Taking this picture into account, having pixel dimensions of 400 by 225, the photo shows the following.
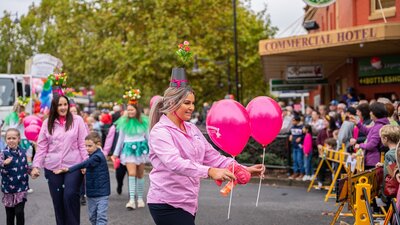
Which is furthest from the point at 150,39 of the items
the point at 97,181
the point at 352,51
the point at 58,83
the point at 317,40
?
the point at 97,181

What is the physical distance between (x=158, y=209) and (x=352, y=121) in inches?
260

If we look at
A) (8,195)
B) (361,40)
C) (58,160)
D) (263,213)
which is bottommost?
(263,213)

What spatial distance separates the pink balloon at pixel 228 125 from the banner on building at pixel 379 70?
12794 mm

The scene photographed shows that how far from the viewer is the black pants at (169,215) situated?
447 centimetres

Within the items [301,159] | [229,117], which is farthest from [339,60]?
[229,117]

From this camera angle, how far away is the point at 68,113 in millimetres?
7156

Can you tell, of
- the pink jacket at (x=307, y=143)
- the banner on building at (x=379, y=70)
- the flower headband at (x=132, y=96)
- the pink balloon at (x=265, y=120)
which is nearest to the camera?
the pink balloon at (x=265, y=120)

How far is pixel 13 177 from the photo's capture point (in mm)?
7242

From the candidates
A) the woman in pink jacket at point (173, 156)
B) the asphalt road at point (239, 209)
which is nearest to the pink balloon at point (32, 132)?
the asphalt road at point (239, 209)

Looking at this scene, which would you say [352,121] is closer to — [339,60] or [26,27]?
[339,60]

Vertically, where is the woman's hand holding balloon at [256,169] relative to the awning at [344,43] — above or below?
below

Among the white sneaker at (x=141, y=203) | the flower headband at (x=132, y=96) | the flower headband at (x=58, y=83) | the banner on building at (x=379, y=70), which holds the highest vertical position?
the banner on building at (x=379, y=70)

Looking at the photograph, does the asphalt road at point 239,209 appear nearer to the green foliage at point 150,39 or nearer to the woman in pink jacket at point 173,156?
the woman in pink jacket at point 173,156

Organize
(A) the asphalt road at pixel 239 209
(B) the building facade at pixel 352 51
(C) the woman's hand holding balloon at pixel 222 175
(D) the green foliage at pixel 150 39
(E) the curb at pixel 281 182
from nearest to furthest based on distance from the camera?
(C) the woman's hand holding balloon at pixel 222 175 < (A) the asphalt road at pixel 239 209 < (E) the curb at pixel 281 182 < (B) the building facade at pixel 352 51 < (D) the green foliage at pixel 150 39
